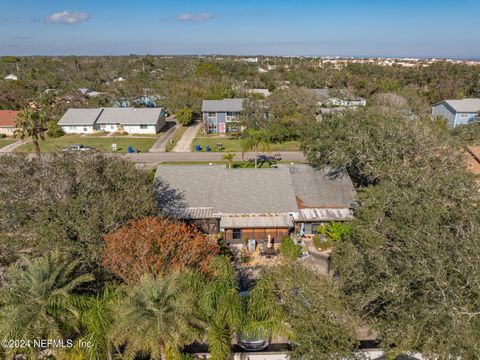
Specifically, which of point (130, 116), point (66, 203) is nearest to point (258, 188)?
point (66, 203)

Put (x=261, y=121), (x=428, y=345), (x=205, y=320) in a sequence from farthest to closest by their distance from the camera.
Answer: (x=261, y=121)
(x=205, y=320)
(x=428, y=345)

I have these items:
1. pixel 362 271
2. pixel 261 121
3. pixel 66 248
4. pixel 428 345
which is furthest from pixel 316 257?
pixel 261 121

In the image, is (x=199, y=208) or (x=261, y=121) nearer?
(x=199, y=208)

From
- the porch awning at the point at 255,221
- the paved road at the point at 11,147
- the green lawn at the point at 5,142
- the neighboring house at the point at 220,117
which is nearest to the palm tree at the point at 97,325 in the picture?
the porch awning at the point at 255,221

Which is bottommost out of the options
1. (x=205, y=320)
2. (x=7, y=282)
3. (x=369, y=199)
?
(x=205, y=320)

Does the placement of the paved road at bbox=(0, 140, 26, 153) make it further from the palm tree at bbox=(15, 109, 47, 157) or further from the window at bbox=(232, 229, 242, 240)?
the window at bbox=(232, 229, 242, 240)

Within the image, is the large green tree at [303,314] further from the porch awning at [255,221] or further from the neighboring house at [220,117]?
the neighboring house at [220,117]

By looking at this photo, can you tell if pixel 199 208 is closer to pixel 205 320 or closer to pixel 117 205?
pixel 117 205
